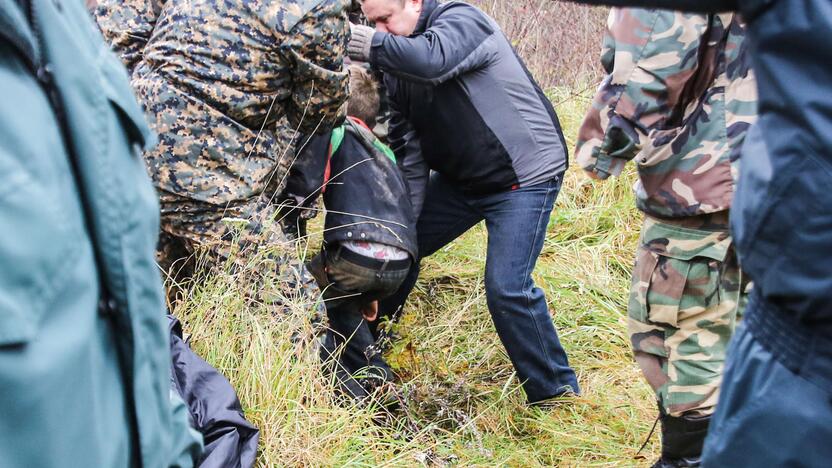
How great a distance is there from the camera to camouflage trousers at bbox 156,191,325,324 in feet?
9.88

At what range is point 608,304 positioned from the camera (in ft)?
14.8

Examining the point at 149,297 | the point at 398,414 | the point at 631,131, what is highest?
the point at 149,297

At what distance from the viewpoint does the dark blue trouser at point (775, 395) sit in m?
1.18

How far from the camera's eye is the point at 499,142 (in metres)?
3.59

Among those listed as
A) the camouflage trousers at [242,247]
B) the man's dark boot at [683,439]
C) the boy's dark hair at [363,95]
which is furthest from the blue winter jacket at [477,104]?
the man's dark boot at [683,439]

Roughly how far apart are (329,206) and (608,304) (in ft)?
6.00

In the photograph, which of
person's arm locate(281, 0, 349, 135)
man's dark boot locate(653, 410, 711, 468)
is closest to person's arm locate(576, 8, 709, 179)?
man's dark boot locate(653, 410, 711, 468)

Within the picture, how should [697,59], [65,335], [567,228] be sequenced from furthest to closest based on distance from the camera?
[567,228] < [697,59] < [65,335]

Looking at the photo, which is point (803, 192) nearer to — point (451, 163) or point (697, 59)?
point (697, 59)

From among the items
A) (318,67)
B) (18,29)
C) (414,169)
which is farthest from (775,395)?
(414,169)

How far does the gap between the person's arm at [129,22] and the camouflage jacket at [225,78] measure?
0.79 feet


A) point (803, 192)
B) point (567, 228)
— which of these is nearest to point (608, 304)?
point (567, 228)

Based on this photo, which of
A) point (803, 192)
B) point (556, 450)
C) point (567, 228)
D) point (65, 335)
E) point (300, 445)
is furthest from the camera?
point (567, 228)

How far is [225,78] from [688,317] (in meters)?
1.81
